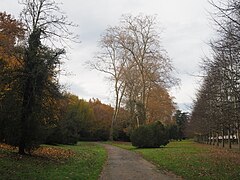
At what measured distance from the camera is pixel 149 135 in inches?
1467

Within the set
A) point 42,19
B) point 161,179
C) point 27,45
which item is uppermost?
point 42,19

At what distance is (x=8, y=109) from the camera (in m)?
16.9

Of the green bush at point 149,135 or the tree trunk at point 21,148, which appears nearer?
the tree trunk at point 21,148

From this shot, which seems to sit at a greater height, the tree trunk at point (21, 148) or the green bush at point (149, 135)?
the green bush at point (149, 135)

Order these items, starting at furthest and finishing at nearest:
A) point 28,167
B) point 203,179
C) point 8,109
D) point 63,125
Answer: point 63,125
point 8,109
point 28,167
point 203,179

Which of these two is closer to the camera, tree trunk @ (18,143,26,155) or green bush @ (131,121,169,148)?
tree trunk @ (18,143,26,155)

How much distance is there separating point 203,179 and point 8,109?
10.0 meters

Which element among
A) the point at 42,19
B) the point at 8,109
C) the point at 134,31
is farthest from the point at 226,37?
the point at 134,31

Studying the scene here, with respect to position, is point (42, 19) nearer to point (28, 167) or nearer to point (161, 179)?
point (28, 167)

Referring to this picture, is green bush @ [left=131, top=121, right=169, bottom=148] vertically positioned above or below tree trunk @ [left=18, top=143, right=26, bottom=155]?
above

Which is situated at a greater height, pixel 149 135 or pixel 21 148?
pixel 149 135

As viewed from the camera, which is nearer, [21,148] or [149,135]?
[21,148]

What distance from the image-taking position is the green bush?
3711cm

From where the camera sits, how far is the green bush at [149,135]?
3711 centimetres
